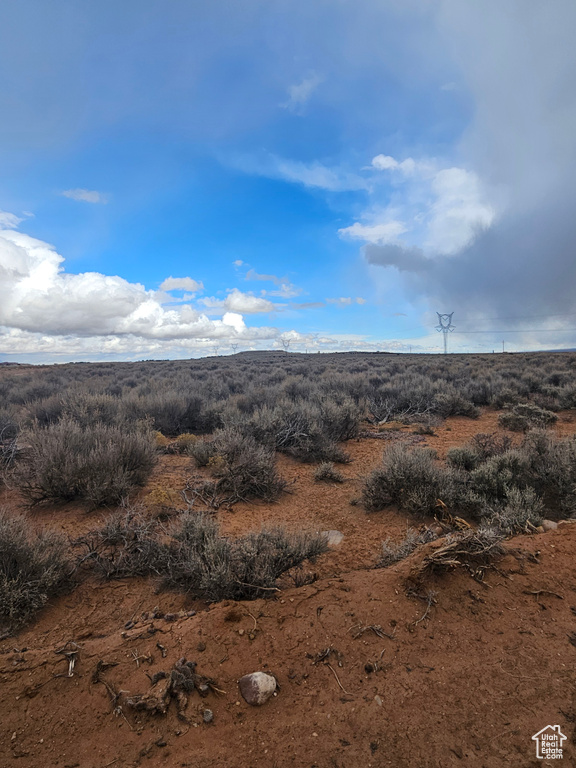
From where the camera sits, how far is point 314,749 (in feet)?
6.89

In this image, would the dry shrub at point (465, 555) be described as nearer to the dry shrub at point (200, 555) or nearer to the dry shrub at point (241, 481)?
the dry shrub at point (200, 555)

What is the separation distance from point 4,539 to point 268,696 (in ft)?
9.36

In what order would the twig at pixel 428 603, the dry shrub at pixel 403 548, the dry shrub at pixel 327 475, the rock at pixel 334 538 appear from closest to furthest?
the twig at pixel 428 603 < the dry shrub at pixel 403 548 < the rock at pixel 334 538 < the dry shrub at pixel 327 475

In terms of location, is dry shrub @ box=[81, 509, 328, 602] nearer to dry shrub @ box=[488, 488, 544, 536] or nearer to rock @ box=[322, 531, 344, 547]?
rock @ box=[322, 531, 344, 547]

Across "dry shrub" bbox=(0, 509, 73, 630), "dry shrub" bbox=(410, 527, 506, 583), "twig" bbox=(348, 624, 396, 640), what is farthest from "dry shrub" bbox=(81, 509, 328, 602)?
"dry shrub" bbox=(410, 527, 506, 583)

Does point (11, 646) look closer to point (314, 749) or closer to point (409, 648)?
point (314, 749)

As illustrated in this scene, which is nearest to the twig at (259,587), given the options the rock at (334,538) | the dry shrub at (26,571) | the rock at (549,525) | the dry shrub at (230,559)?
the dry shrub at (230,559)

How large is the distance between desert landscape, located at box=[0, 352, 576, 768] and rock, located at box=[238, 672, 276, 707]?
4 cm

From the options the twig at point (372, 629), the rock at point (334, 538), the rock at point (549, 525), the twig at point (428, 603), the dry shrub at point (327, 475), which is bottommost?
the rock at point (334, 538)

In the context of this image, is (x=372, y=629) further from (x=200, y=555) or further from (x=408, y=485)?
(x=408, y=485)

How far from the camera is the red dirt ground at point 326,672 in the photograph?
2.11 m
